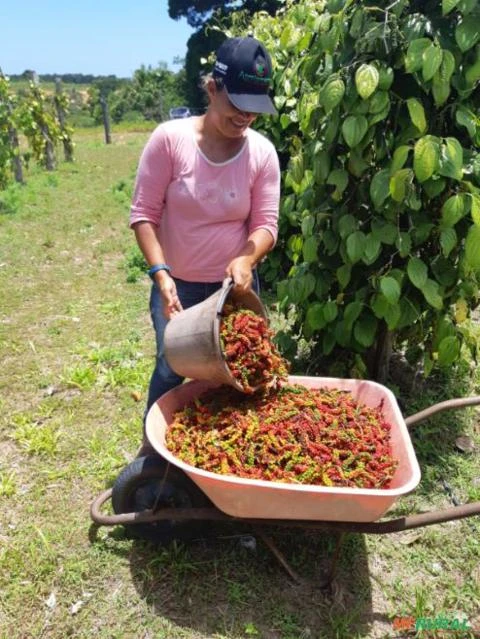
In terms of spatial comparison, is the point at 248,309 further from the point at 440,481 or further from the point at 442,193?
the point at 440,481

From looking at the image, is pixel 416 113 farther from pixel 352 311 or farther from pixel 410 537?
pixel 410 537

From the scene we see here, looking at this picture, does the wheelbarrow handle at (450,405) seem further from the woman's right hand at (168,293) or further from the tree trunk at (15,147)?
the tree trunk at (15,147)

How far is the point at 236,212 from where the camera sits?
2.33m

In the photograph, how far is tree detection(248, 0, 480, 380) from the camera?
223 centimetres

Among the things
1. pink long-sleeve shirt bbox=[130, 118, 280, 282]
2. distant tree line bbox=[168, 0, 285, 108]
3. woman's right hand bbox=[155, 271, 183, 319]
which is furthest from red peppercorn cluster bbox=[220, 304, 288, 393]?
distant tree line bbox=[168, 0, 285, 108]

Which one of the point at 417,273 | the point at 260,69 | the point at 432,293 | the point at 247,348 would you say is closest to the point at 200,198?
the point at 260,69

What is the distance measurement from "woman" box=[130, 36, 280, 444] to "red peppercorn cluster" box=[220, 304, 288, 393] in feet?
0.47

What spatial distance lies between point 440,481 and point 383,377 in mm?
714

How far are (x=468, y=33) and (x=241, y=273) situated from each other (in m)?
1.29

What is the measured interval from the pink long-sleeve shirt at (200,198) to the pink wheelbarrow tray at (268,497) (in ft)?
1.95

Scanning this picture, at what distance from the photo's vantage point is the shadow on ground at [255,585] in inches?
84.2

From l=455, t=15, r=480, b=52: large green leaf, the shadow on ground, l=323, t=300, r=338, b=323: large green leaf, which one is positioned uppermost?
l=455, t=15, r=480, b=52: large green leaf

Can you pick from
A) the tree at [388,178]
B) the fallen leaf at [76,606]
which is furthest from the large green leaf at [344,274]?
the fallen leaf at [76,606]

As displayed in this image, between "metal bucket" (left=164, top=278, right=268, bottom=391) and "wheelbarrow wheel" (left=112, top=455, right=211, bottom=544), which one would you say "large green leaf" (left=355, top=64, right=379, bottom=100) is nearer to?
"metal bucket" (left=164, top=278, right=268, bottom=391)
